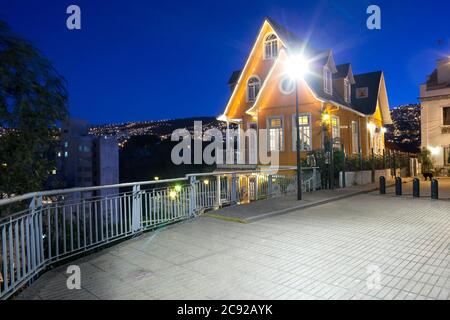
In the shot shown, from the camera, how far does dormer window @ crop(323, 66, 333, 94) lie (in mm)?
22094

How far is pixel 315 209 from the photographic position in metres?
11.3

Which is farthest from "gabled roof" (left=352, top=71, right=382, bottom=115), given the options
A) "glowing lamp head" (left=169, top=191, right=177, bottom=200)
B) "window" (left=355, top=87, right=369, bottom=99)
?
"glowing lamp head" (left=169, top=191, right=177, bottom=200)

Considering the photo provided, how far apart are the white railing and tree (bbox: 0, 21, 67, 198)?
1.63 ft

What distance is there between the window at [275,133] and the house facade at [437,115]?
16148 millimetres

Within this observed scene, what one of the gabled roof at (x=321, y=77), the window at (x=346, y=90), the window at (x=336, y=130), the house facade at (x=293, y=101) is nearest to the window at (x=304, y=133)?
the house facade at (x=293, y=101)

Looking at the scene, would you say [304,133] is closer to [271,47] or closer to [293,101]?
[293,101]

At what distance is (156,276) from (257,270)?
Result: 1.55 metres

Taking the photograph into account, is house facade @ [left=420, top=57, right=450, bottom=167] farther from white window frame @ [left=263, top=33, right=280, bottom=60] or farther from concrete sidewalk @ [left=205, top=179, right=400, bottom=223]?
concrete sidewalk @ [left=205, top=179, right=400, bottom=223]

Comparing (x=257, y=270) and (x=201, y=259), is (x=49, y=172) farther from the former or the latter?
(x=257, y=270)

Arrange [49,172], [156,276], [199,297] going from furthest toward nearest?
[49,172]
[156,276]
[199,297]

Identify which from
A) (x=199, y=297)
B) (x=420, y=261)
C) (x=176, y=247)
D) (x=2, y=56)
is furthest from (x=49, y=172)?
(x=420, y=261)

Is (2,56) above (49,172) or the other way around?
above

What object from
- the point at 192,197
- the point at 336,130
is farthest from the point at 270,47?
the point at 192,197
